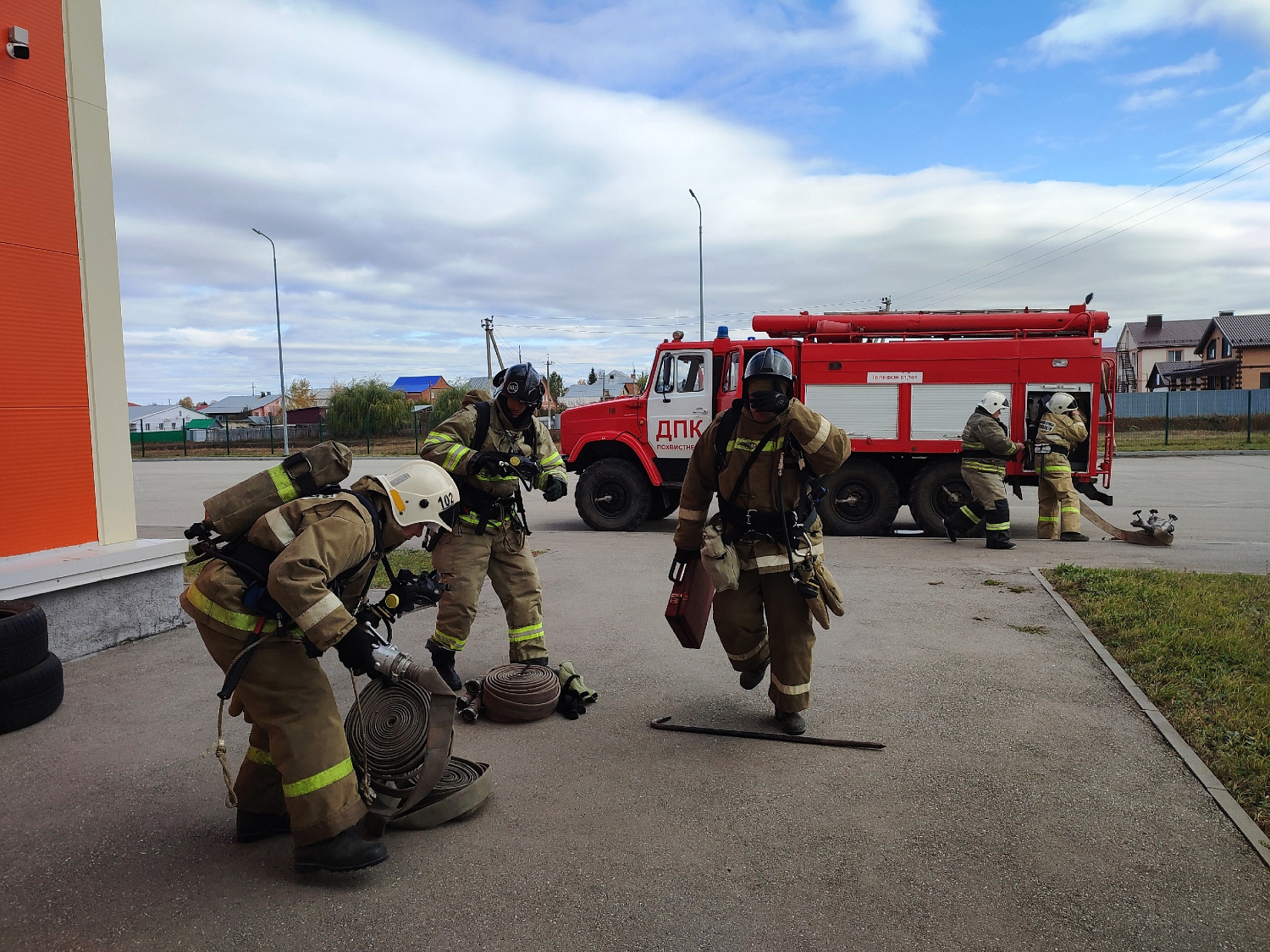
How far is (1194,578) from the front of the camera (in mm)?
7535

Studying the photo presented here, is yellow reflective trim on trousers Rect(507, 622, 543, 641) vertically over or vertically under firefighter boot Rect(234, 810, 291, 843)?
over

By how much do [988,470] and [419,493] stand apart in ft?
27.5


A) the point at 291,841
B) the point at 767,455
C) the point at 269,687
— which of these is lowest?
the point at 291,841

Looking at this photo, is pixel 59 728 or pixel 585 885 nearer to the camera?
pixel 585 885

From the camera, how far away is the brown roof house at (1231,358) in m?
47.2

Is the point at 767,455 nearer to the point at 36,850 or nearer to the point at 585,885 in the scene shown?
the point at 585,885

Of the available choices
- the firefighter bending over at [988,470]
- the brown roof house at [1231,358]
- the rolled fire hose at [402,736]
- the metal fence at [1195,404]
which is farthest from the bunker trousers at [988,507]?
the brown roof house at [1231,358]

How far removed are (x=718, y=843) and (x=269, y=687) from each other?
1.84m

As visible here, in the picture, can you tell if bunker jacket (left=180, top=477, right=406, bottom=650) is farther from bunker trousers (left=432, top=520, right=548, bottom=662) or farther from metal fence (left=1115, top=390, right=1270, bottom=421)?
metal fence (left=1115, top=390, right=1270, bottom=421)

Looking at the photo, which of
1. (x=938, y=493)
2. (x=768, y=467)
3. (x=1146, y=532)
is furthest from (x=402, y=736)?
(x=1146, y=532)

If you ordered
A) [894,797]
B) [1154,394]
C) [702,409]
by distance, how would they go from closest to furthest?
[894,797]
[702,409]
[1154,394]

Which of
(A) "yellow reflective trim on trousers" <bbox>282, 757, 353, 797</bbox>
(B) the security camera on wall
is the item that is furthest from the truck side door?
(A) "yellow reflective trim on trousers" <bbox>282, 757, 353, 797</bbox>

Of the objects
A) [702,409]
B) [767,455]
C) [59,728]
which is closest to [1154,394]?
[702,409]

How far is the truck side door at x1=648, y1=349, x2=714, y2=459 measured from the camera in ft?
37.1
